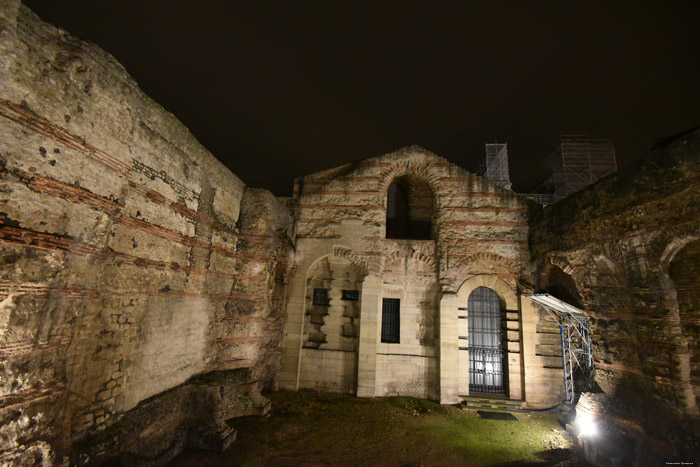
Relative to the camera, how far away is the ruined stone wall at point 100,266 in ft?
11.0

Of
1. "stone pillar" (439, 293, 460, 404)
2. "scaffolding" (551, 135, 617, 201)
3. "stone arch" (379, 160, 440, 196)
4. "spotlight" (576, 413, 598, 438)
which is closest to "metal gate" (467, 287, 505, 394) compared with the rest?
"stone pillar" (439, 293, 460, 404)

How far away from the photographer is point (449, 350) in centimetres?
901

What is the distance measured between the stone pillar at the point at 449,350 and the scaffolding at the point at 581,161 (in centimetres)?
1118

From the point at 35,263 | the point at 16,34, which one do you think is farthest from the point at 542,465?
the point at 16,34

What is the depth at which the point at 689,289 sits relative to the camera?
5441mm

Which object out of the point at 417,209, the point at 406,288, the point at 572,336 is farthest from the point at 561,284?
the point at 417,209

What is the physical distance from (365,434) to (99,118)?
7475 mm

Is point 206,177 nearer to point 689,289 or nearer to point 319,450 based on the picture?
point 319,450

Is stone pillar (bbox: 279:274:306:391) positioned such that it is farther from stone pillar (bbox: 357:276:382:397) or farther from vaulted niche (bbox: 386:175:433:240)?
vaulted niche (bbox: 386:175:433:240)

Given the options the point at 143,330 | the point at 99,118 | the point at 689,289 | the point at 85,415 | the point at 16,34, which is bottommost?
the point at 85,415

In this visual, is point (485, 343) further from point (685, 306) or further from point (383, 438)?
point (685, 306)

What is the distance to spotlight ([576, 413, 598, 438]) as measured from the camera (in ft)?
19.9

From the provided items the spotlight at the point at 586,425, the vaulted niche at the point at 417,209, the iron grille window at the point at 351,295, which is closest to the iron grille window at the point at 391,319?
the iron grille window at the point at 351,295

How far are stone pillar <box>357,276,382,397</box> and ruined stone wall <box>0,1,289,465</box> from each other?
9.86 ft
